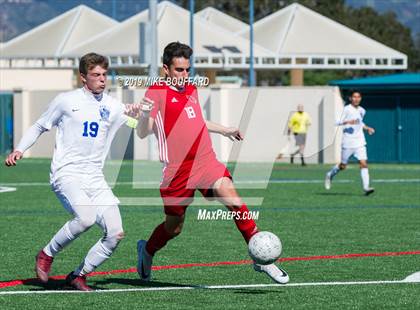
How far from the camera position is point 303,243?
1470cm

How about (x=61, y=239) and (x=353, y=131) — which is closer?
(x=61, y=239)

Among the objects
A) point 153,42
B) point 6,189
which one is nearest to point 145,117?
point 6,189

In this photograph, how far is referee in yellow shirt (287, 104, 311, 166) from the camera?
3812cm

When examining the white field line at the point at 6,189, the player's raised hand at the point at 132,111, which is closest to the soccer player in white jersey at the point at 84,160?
the player's raised hand at the point at 132,111

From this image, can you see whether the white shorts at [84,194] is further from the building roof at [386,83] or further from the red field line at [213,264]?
the building roof at [386,83]

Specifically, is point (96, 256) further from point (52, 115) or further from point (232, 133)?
point (232, 133)

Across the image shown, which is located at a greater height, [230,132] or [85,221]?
[230,132]

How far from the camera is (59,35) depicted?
58.8 meters

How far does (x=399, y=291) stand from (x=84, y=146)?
2.99 meters

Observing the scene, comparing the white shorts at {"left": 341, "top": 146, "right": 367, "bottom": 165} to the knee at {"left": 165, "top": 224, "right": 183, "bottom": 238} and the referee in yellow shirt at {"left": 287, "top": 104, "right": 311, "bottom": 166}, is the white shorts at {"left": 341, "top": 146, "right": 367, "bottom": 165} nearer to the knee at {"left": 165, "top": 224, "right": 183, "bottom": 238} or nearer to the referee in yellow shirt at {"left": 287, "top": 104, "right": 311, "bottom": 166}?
the knee at {"left": 165, "top": 224, "right": 183, "bottom": 238}

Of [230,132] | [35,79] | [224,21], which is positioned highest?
[224,21]

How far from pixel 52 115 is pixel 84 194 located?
75 centimetres

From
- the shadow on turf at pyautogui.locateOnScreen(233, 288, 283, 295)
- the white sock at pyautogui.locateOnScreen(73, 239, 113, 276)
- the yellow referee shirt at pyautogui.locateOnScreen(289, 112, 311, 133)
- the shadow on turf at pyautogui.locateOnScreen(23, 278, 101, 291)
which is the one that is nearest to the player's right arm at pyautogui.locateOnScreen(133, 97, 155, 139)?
the white sock at pyautogui.locateOnScreen(73, 239, 113, 276)

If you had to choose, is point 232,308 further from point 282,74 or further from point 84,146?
point 282,74
